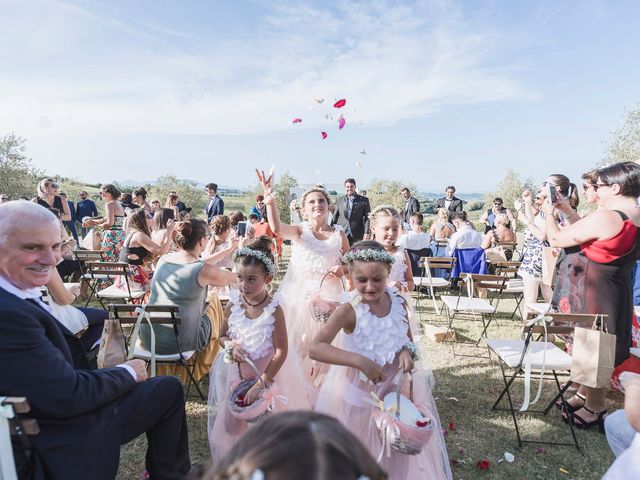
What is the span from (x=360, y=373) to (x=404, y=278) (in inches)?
83.8

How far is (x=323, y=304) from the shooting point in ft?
14.0

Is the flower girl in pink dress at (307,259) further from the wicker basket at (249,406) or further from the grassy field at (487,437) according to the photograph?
the wicker basket at (249,406)

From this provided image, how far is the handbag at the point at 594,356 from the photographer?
3012mm

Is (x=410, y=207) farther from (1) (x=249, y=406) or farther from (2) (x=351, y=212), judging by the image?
(1) (x=249, y=406)

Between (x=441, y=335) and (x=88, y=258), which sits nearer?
(x=441, y=335)

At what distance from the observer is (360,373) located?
272cm

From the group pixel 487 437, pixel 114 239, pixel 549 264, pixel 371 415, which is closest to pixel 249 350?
pixel 371 415

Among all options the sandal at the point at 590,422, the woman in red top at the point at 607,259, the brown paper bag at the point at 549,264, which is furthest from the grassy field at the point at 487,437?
the brown paper bag at the point at 549,264

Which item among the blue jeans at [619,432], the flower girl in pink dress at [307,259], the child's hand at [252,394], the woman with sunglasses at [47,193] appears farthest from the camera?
the woman with sunglasses at [47,193]

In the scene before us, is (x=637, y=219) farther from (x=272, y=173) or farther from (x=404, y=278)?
(x=272, y=173)

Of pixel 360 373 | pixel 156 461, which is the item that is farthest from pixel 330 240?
pixel 156 461
